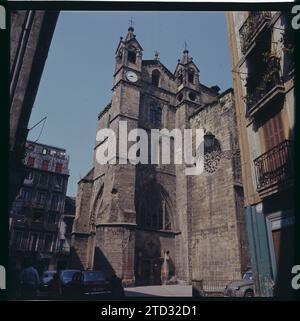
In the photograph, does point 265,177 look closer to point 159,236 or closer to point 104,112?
point 159,236

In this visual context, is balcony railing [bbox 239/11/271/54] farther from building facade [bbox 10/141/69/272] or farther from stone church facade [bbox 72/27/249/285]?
building facade [bbox 10/141/69/272]

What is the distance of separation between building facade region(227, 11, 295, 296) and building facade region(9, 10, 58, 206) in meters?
5.62

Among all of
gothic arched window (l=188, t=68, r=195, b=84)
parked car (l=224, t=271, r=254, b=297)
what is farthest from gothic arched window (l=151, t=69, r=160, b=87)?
parked car (l=224, t=271, r=254, b=297)

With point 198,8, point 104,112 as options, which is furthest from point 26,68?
point 104,112

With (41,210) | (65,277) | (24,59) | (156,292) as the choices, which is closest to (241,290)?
(156,292)

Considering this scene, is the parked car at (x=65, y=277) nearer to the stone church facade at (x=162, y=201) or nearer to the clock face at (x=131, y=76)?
the stone church facade at (x=162, y=201)

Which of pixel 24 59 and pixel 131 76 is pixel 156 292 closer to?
pixel 24 59

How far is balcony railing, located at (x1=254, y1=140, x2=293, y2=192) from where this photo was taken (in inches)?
247

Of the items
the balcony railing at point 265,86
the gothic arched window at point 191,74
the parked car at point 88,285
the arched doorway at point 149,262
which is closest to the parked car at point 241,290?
the parked car at point 88,285

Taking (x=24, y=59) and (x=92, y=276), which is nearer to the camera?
(x=24, y=59)

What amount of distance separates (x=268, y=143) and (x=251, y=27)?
3740 mm

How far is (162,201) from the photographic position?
1905 cm
